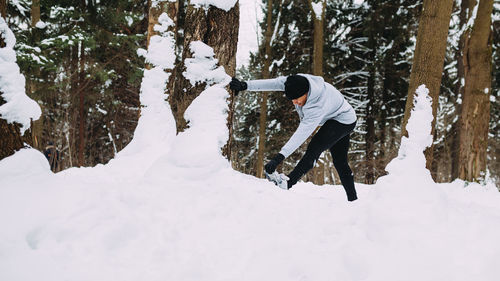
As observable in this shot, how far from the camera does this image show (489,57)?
5336 millimetres

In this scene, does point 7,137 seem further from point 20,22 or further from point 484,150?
point 20,22

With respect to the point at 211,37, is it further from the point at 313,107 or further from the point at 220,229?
the point at 220,229

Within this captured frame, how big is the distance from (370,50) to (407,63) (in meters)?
1.36

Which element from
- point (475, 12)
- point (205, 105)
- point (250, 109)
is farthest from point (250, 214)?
point (250, 109)

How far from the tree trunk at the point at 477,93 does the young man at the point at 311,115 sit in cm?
376

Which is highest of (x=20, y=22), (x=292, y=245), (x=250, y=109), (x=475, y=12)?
(x=20, y=22)

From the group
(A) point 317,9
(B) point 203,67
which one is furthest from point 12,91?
(A) point 317,9

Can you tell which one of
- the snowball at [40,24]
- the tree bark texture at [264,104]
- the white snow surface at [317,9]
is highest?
the white snow surface at [317,9]

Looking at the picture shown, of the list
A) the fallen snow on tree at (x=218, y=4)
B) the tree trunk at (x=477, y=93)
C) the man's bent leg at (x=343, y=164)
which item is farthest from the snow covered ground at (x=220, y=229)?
the tree trunk at (x=477, y=93)

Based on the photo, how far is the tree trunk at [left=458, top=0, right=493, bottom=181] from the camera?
17.4 feet

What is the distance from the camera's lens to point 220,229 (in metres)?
1.84

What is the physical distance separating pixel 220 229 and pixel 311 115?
144 centimetres

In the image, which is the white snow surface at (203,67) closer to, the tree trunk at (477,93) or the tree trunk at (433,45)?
the tree trunk at (433,45)

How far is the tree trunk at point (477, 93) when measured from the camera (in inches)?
209
